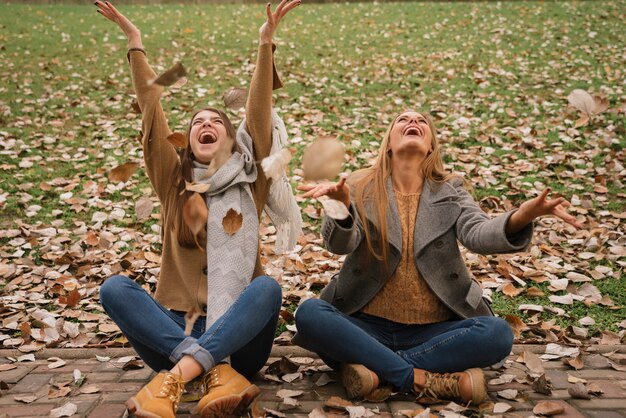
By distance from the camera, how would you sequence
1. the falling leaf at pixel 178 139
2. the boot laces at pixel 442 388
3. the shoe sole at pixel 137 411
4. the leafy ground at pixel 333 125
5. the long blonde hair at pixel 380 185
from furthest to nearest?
the leafy ground at pixel 333 125, the long blonde hair at pixel 380 185, the falling leaf at pixel 178 139, the boot laces at pixel 442 388, the shoe sole at pixel 137 411

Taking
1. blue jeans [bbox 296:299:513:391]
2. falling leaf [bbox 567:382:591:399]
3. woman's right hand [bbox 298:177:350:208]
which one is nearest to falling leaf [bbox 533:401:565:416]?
falling leaf [bbox 567:382:591:399]

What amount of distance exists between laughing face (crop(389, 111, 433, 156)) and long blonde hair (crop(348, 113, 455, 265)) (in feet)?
0.12

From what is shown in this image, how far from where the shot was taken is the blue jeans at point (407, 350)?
260 cm

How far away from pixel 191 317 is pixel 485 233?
1.30 m

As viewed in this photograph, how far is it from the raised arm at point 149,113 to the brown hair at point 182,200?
43 mm

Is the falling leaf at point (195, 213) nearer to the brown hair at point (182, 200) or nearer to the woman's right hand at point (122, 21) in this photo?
the brown hair at point (182, 200)

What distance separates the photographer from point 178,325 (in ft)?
8.71

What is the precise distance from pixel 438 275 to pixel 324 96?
18.8 ft

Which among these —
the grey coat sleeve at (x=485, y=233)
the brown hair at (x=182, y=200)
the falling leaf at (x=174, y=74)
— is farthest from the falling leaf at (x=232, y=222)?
the grey coat sleeve at (x=485, y=233)

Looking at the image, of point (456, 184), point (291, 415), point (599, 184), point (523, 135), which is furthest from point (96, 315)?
point (523, 135)

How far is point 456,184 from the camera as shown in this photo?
2.98 meters

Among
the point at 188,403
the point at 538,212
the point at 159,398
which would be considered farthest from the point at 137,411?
the point at 538,212

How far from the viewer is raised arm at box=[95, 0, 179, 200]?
278 cm

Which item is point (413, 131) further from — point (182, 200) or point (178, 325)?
point (178, 325)
